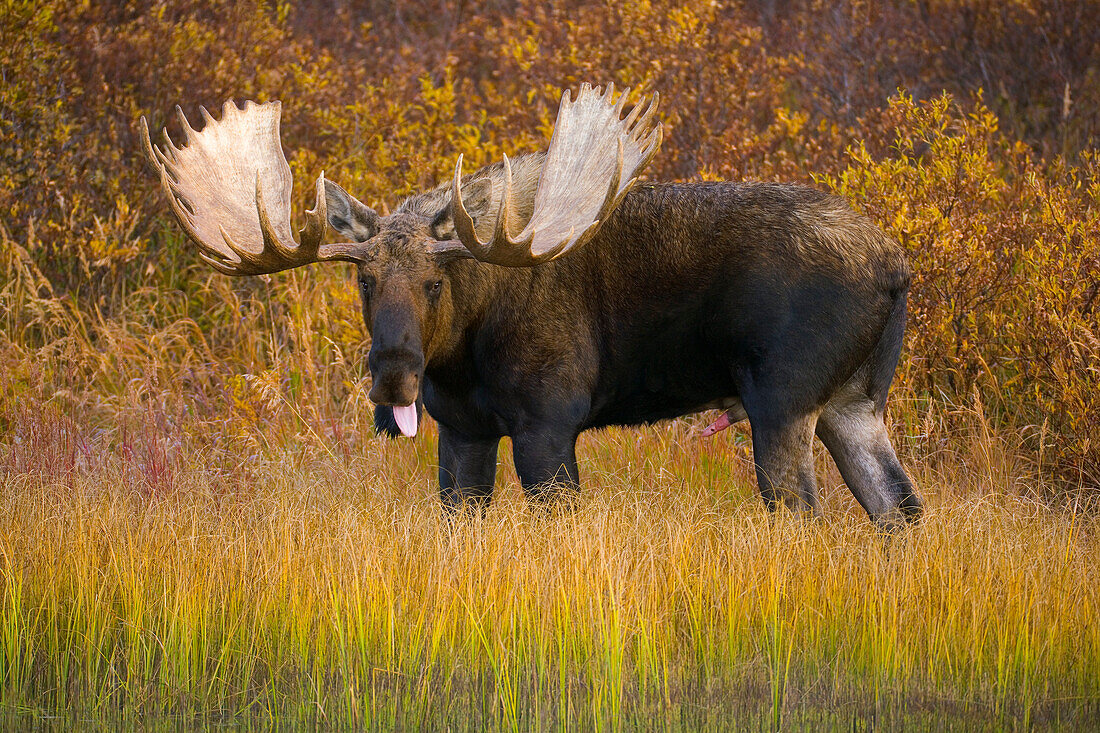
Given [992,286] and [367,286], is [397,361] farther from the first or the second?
[992,286]

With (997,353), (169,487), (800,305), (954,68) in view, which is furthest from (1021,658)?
(954,68)

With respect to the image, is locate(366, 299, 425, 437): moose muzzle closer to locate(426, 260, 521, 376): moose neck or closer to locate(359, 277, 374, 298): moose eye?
locate(359, 277, 374, 298): moose eye

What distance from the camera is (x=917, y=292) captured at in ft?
23.5

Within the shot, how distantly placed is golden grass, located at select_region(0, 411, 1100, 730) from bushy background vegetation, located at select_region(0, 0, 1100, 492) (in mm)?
1787

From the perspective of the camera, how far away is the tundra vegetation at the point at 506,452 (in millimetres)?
4305

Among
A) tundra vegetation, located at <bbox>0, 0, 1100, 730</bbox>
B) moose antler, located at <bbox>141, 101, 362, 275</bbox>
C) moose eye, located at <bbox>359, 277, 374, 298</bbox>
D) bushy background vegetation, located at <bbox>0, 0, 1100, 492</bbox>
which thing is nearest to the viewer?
tundra vegetation, located at <bbox>0, 0, 1100, 730</bbox>

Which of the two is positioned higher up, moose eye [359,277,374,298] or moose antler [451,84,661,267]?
moose antler [451,84,661,267]

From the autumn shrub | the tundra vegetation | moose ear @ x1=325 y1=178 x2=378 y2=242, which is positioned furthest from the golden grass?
the autumn shrub

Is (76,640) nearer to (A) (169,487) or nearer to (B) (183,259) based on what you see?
(A) (169,487)

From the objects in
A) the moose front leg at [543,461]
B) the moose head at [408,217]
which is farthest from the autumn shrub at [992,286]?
the moose front leg at [543,461]

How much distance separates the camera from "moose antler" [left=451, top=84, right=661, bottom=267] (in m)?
5.09

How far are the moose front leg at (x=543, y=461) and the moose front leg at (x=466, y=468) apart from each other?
0.35 metres

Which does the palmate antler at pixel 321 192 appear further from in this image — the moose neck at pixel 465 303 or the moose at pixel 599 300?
the moose neck at pixel 465 303

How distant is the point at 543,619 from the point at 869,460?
187 cm
